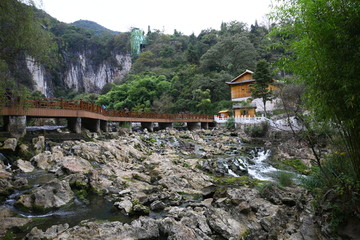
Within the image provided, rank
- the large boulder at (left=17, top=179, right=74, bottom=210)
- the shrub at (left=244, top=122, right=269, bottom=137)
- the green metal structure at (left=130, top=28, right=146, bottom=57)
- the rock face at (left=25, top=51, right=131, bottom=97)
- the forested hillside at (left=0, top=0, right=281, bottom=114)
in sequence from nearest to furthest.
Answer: the large boulder at (left=17, top=179, right=74, bottom=210)
the forested hillside at (left=0, top=0, right=281, bottom=114)
the shrub at (left=244, top=122, right=269, bottom=137)
the rock face at (left=25, top=51, right=131, bottom=97)
the green metal structure at (left=130, top=28, right=146, bottom=57)

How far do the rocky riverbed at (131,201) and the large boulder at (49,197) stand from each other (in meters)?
0.02

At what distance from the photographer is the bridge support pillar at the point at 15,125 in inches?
476

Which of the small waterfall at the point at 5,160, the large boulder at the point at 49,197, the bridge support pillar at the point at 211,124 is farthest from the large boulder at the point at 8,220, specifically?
the bridge support pillar at the point at 211,124

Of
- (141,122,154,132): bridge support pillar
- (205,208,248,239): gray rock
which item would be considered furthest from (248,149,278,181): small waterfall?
(141,122,154,132): bridge support pillar

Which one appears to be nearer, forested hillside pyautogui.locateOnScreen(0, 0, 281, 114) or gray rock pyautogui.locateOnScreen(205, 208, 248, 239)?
gray rock pyautogui.locateOnScreen(205, 208, 248, 239)

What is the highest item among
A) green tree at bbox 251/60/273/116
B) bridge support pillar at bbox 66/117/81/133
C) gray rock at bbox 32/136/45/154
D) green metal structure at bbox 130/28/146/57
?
green metal structure at bbox 130/28/146/57

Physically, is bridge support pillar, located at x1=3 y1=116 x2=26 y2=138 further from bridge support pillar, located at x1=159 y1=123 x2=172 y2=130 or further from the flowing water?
bridge support pillar, located at x1=159 y1=123 x2=172 y2=130

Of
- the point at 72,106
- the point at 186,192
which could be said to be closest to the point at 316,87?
the point at 186,192

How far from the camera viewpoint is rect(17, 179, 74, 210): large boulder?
21.2ft

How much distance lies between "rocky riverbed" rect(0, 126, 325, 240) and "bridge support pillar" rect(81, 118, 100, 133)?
6.28 m

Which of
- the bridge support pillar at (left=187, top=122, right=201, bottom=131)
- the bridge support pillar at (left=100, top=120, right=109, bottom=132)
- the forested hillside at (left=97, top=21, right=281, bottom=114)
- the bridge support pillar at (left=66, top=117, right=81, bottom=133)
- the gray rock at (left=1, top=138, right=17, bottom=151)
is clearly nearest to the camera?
the gray rock at (left=1, top=138, right=17, bottom=151)

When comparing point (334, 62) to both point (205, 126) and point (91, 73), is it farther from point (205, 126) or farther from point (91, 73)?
point (91, 73)

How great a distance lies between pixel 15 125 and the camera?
12.2m

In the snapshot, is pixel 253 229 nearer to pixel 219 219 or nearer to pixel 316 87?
pixel 219 219
